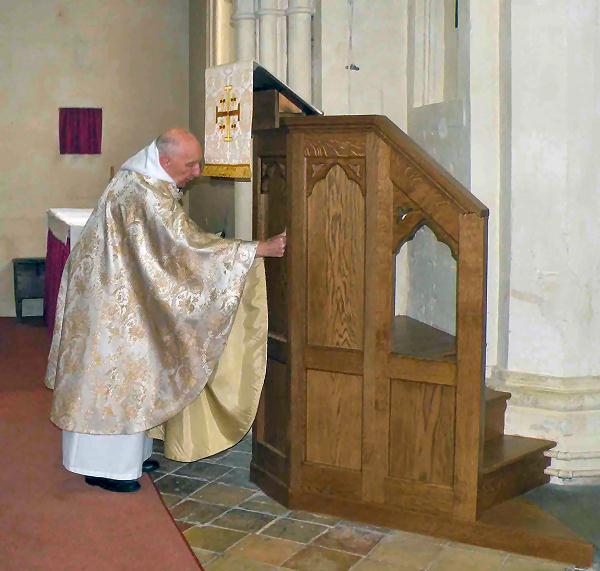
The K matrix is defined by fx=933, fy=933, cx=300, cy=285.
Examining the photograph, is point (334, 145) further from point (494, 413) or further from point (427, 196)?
point (494, 413)

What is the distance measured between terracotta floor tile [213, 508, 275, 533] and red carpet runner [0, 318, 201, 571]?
0.24m

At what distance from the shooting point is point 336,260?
12.9 ft

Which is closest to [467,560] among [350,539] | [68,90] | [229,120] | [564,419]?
[350,539]

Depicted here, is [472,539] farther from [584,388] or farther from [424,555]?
[584,388]

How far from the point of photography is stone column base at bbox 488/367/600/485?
14.4 ft

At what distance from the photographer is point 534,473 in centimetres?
425

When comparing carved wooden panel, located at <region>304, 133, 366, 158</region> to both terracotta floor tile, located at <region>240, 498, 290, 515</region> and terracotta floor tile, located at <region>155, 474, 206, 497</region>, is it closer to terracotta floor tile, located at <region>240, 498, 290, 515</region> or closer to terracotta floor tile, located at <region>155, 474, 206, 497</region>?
terracotta floor tile, located at <region>240, 498, 290, 515</region>

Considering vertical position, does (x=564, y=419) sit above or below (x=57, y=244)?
below

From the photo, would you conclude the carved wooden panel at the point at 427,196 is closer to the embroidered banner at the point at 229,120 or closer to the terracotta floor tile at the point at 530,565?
the embroidered banner at the point at 229,120

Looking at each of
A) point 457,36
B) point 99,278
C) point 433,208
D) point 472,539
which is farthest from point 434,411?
point 457,36

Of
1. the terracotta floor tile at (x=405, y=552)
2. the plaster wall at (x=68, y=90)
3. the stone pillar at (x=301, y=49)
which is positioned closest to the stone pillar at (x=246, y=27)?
the stone pillar at (x=301, y=49)

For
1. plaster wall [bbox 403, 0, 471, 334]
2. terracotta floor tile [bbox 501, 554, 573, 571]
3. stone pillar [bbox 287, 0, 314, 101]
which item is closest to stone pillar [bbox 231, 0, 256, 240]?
stone pillar [bbox 287, 0, 314, 101]

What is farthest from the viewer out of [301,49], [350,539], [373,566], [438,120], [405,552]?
[301,49]

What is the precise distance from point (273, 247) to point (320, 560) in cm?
129
